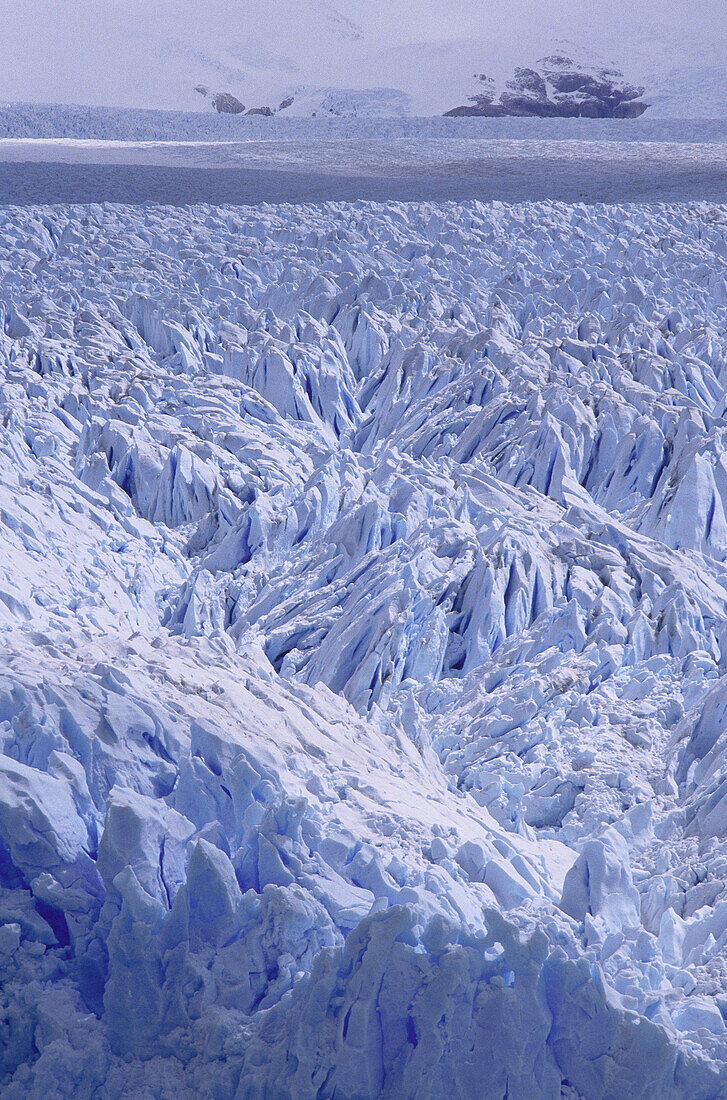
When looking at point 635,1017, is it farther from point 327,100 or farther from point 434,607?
point 327,100

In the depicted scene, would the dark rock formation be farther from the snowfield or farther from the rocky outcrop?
the snowfield

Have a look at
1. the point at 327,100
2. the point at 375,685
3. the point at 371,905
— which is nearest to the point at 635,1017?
the point at 371,905

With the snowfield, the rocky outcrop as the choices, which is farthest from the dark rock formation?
the snowfield

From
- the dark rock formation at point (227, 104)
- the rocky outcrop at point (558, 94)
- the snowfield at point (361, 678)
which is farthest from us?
the dark rock formation at point (227, 104)

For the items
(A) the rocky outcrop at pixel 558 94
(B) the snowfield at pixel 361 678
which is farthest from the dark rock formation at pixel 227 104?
(B) the snowfield at pixel 361 678

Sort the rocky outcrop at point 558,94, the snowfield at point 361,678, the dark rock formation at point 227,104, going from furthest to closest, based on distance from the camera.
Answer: the dark rock formation at point 227,104 → the rocky outcrop at point 558,94 → the snowfield at point 361,678

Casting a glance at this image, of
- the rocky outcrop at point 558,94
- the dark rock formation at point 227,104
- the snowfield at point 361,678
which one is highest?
the rocky outcrop at point 558,94

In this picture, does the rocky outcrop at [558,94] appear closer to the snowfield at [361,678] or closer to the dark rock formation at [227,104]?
the dark rock formation at [227,104]
